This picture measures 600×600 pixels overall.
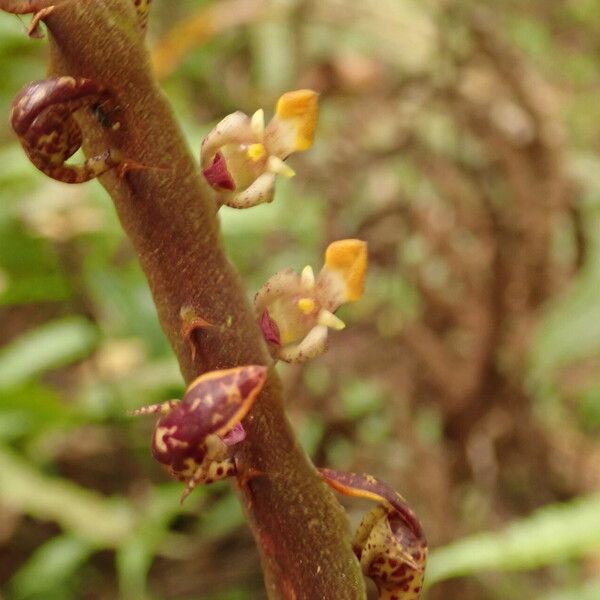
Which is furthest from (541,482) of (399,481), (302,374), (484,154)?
(484,154)

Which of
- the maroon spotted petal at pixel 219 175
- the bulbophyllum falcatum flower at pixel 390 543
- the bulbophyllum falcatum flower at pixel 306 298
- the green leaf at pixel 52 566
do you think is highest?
the maroon spotted petal at pixel 219 175

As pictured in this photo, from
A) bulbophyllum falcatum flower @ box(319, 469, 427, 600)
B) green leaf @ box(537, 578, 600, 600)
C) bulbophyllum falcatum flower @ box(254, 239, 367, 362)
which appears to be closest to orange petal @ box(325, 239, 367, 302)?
bulbophyllum falcatum flower @ box(254, 239, 367, 362)

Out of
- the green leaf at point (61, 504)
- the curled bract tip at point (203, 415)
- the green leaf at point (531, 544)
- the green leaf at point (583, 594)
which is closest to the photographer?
the curled bract tip at point (203, 415)

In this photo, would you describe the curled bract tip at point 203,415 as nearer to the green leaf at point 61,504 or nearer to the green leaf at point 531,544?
the green leaf at point 531,544

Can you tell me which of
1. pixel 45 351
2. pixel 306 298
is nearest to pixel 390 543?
pixel 306 298

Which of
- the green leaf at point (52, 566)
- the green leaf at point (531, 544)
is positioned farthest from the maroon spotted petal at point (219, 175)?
the green leaf at point (52, 566)

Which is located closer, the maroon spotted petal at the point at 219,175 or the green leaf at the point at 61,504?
the maroon spotted petal at the point at 219,175

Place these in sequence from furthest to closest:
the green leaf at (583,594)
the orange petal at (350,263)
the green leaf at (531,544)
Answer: the green leaf at (583,594)
the green leaf at (531,544)
the orange petal at (350,263)

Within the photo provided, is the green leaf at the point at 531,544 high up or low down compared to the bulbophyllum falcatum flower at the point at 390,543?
down
